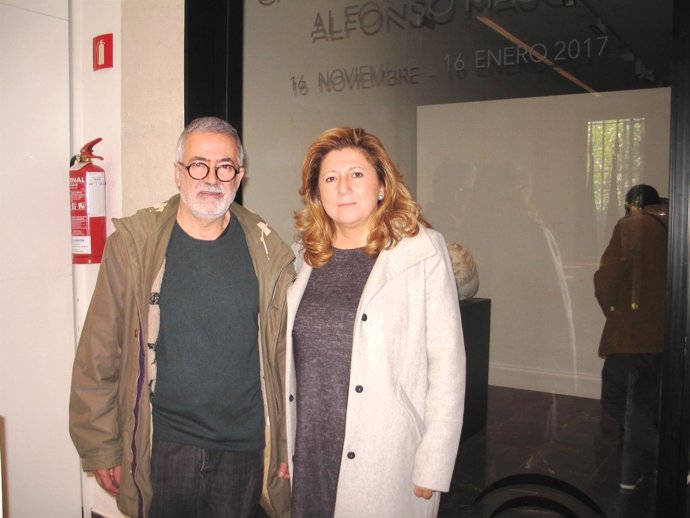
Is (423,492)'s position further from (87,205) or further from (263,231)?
(87,205)

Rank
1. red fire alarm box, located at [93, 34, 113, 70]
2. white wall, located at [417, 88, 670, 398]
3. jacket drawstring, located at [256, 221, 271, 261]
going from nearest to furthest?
jacket drawstring, located at [256, 221, 271, 261] < white wall, located at [417, 88, 670, 398] < red fire alarm box, located at [93, 34, 113, 70]

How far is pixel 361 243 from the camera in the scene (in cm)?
197

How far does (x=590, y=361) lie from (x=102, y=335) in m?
1.89

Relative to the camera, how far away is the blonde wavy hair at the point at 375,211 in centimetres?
191

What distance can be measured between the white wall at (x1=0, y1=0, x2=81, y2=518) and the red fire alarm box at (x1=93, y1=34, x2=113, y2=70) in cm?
14

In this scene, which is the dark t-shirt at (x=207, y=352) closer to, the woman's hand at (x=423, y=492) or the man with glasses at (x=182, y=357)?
the man with glasses at (x=182, y=357)

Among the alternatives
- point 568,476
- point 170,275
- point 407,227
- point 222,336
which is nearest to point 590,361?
point 568,476

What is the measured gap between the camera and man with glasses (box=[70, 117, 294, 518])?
1978 mm

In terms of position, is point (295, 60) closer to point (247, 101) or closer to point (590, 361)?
point (247, 101)

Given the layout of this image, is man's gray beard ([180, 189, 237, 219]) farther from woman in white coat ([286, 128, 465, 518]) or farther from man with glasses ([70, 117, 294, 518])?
woman in white coat ([286, 128, 465, 518])

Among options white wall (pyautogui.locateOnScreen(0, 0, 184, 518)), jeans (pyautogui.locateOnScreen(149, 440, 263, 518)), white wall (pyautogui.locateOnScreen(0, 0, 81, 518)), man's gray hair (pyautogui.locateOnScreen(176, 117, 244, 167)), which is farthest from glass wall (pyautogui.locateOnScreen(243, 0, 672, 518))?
white wall (pyautogui.locateOnScreen(0, 0, 81, 518))

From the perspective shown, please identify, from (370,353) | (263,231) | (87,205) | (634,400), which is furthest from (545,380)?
(87,205)

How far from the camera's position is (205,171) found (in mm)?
2021

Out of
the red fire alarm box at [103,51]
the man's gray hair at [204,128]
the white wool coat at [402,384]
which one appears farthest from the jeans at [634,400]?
the red fire alarm box at [103,51]
